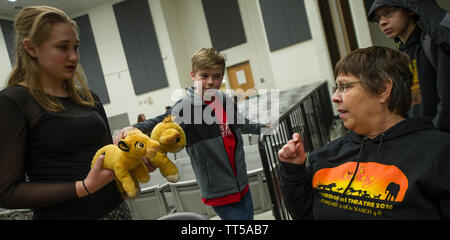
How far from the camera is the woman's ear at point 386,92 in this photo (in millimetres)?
966

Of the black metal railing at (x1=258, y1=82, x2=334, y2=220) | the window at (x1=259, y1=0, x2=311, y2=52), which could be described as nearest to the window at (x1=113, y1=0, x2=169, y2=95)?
the window at (x1=259, y1=0, x2=311, y2=52)

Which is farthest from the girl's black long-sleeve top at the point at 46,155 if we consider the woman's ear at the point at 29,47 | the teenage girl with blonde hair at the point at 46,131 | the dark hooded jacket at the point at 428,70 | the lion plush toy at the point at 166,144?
the dark hooded jacket at the point at 428,70

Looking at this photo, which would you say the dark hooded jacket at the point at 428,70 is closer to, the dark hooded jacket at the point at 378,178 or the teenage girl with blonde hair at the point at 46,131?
the dark hooded jacket at the point at 378,178

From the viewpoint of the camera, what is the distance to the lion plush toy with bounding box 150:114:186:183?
0.76 meters

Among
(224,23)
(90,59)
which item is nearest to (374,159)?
(224,23)

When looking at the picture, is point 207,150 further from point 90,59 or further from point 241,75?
point 90,59

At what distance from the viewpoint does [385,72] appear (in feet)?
3.18

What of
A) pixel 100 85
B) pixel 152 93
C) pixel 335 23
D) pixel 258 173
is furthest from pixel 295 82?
pixel 100 85

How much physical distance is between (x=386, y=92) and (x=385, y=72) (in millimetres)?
74

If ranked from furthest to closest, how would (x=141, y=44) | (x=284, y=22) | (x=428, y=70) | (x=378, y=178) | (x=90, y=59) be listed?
1. (x=141, y=44)
2. (x=90, y=59)
3. (x=284, y=22)
4. (x=428, y=70)
5. (x=378, y=178)

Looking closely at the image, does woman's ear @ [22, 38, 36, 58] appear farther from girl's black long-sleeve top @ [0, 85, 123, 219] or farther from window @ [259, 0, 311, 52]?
window @ [259, 0, 311, 52]

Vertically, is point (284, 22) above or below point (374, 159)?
above

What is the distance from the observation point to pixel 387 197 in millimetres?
896
